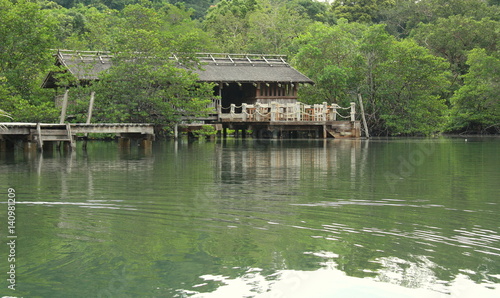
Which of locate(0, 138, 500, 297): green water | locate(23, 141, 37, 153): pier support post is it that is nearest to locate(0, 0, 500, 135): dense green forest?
locate(23, 141, 37, 153): pier support post

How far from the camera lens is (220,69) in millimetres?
41719

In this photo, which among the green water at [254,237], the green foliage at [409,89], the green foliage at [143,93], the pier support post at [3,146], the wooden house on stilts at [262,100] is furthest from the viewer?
the green foliage at [409,89]

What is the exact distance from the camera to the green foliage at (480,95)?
49.3 meters

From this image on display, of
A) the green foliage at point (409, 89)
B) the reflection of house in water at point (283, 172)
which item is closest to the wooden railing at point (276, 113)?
the green foliage at point (409, 89)

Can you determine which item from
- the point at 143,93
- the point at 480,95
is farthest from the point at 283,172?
the point at 480,95

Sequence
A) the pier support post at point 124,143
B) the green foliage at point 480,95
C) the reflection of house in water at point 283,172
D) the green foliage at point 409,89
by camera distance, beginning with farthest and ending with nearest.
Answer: the green foliage at point 480,95, the green foliage at point 409,89, the pier support post at point 124,143, the reflection of house in water at point 283,172

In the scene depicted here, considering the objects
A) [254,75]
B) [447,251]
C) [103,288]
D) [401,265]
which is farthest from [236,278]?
[254,75]

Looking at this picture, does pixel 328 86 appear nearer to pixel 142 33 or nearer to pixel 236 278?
pixel 142 33

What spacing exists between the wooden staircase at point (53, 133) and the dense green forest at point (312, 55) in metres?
2.24

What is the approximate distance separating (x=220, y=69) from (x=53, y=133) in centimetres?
1686

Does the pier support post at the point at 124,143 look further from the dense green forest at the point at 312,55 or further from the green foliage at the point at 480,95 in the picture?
the green foliage at the point at 480,95

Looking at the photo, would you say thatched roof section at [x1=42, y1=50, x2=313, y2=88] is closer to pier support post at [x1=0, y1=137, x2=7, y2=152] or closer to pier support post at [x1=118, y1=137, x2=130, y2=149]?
pier support post at [x1=118, y1=137, x2=130, y2=149]

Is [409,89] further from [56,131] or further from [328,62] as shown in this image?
[56,131]

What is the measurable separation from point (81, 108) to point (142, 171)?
16.5 metres
